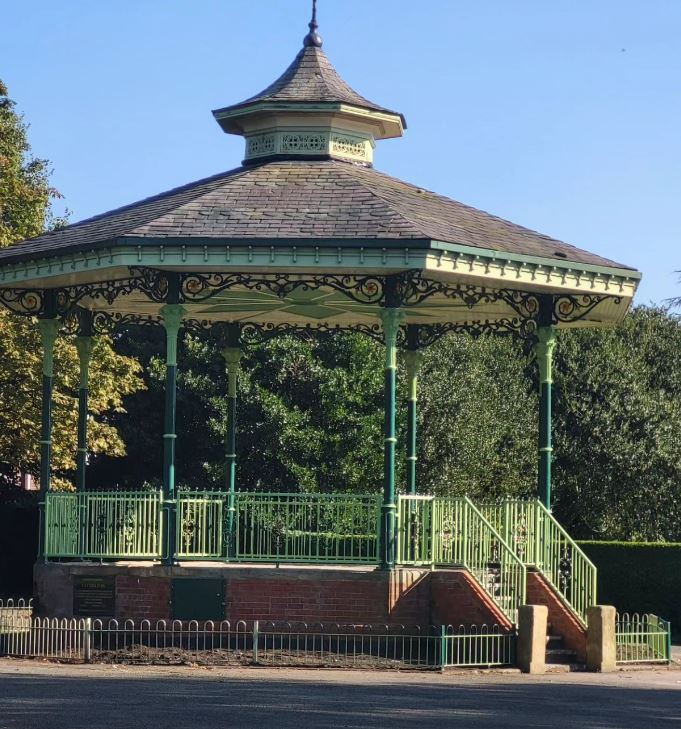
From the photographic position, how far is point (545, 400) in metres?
26.8

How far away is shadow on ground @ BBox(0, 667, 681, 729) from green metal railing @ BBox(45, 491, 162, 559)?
4.02m

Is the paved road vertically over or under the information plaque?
under

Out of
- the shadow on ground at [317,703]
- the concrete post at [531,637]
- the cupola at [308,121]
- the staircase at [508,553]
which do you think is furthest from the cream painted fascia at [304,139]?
the shadow on ground at [317,703]

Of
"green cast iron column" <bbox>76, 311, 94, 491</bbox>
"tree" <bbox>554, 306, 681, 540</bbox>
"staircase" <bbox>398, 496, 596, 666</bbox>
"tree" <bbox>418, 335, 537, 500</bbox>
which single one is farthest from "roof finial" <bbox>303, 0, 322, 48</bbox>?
"tree" <bbox>554, 306, 681, 540</bbox>

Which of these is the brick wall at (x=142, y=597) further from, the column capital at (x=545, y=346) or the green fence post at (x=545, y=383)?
the column capital at (x=545, y=346)

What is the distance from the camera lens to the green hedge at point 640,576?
117ft

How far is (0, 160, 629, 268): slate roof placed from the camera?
77.9ft

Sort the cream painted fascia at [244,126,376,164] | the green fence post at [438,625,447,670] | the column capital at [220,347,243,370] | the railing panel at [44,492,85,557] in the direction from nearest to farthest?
the green fence post at [438,625,447,670] < the railing panel at [44,492,85,557] < the cream painted fascia at [244,126,376,164] < the column capital at [220,347,243,370]

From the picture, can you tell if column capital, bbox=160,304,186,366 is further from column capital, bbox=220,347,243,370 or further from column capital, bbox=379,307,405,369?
column capital, bbox=220,347,243,370

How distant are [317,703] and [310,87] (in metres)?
14.0

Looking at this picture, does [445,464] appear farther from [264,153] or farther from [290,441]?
[264,153]

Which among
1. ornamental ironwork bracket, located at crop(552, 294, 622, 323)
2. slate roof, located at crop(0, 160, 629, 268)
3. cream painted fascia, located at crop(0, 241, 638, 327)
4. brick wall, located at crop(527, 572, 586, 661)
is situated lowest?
brick wall, located at crop(527, 572, 586, 661)

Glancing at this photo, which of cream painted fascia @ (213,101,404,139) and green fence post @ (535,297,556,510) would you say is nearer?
green fence post @ (535,297,556,510)

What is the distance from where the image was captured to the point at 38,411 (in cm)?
3916
